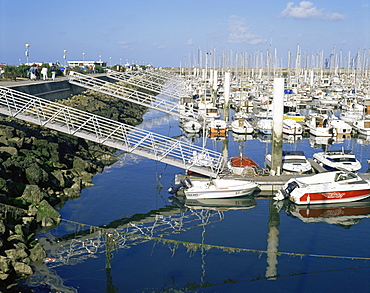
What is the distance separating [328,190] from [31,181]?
49.9ft

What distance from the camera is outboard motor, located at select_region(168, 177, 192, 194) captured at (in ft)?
80.6

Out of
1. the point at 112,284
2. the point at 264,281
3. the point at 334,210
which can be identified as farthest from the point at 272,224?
the point at 112,284

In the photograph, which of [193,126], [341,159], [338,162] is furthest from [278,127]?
[193,126]

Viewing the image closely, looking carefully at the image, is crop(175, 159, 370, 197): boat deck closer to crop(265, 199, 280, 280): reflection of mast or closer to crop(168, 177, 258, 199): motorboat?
crop(168, 177, 258, 199): motorboat

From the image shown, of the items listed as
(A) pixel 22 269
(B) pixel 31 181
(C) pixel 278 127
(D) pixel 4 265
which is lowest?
(A) pixel 22 269

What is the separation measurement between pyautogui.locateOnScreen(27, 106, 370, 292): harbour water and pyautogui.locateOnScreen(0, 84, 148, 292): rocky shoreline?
2.17 ft

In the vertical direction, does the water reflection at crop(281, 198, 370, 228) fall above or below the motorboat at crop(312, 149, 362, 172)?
below

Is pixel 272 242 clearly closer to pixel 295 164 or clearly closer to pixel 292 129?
pixel 295 164

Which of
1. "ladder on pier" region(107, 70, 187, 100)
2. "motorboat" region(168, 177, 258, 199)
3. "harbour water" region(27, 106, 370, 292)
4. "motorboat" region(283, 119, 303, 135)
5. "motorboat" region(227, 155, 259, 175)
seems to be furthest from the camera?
"ladder on pier" region(107, 70, 187, 100)

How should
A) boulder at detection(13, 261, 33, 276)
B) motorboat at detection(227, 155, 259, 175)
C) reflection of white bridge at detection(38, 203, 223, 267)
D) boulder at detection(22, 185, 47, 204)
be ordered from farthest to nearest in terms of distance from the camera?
motorboat at detection(227, 155, 259, 175)
boulder at detection(22, 185, 47, 204)
reflection of white bridge at detection(38, 203, 223, 267)
boulder at detection(13, 261, 33, 276)

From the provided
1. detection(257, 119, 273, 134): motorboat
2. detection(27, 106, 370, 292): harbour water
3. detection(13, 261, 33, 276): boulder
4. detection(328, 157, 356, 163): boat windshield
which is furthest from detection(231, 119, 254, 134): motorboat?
detection(13, 261, 33, 276): boulder

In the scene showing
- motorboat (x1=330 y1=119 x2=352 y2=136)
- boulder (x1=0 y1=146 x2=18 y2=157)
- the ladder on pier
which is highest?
the ladder on pier

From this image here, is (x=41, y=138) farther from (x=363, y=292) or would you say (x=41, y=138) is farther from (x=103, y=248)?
(x=363, y=292)

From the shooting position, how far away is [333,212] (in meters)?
22.6
